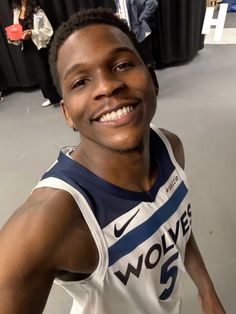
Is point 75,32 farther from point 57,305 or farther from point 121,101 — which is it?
point 57,305

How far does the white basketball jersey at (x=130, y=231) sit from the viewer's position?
66cm

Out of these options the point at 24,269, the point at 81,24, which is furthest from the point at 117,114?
the point at 24,269

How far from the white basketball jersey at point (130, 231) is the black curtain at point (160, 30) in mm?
2875

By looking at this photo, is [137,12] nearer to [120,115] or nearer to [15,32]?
[15,32]

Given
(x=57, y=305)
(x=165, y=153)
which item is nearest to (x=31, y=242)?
(x=165, y=153)

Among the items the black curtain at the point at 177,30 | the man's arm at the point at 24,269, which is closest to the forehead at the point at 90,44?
the man's arm at the point at 24,269

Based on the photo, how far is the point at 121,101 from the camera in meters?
0.67

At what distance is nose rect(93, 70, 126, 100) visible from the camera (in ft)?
2.19

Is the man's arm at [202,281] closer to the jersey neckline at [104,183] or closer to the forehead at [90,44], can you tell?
the jersey neckline at [104,183]

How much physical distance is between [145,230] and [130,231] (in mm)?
45

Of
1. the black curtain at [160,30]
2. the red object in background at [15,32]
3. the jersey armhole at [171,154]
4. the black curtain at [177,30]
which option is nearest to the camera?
the jersey armhole at [171,154]

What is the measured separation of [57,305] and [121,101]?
1.30 m

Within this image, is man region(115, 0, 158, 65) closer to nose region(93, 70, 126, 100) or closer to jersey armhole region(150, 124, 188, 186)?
jersey armhole region(150, 124, 188, 186)

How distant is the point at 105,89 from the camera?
67cm
